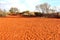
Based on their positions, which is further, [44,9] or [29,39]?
[44,9]

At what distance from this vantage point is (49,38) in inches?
348

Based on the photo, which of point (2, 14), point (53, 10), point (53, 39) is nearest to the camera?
point (53, 39)

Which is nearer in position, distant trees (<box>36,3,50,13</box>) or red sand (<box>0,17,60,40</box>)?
red sand (<box>0,17,60,40</box>)

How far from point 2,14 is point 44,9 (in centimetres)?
1079

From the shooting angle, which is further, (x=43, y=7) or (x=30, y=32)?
(x=43, y=7)

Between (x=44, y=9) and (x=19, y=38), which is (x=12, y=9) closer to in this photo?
(x=44, y=9)

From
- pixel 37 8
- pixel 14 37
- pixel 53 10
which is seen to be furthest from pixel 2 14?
pixel 14 37

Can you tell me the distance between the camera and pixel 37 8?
37562mm

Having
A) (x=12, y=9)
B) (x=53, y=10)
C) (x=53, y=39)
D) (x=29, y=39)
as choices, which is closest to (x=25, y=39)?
(x=29, y=39)

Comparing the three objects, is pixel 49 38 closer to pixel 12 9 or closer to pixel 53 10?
pixel 53 10

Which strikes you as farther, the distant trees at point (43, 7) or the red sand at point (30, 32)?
the distant trees at point (43, 7)

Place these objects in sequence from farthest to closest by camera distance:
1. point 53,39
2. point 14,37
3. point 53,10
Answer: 1. point 53,10
2. point 14,37
3. point 53,39

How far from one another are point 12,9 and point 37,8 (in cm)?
888

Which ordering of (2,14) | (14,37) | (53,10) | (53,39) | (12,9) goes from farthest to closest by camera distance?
(12,9) < (53,10) < (2,14) < (14,37) < (53,39)
